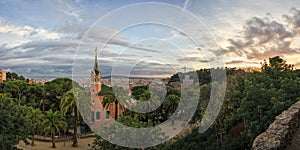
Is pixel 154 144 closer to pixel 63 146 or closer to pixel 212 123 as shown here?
pixel 212 123

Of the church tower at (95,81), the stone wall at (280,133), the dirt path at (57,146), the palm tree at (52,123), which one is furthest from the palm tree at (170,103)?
the stone wall at (280,133)

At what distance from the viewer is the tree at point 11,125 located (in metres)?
14.1

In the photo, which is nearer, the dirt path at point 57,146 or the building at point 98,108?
the dirt path at point 57,146

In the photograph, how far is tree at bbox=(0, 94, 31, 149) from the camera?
1409 centimetres

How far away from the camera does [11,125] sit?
1457 centimetres

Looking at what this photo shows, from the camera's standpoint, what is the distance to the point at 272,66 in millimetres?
15398

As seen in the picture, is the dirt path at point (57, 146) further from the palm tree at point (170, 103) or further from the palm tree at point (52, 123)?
the palm tree at point (170, 103)

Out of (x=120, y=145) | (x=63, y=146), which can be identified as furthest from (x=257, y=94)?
(x=63, y=146)

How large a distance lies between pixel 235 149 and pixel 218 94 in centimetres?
297

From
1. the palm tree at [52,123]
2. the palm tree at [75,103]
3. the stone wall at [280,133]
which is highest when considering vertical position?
the stone wall at [280,133]

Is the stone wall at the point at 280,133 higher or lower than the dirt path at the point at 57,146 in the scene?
higher

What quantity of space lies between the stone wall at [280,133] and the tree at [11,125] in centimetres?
1148

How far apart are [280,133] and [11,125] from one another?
12.4 m

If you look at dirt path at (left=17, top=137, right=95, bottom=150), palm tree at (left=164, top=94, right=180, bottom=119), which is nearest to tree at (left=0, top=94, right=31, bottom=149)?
dirt path at (left=17, top=137, right=95, bottom=150)
